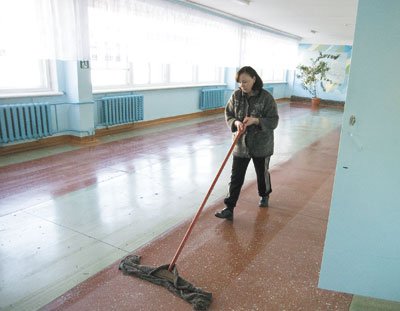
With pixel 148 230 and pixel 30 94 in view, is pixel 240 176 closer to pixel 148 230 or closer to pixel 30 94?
pixel 148 230

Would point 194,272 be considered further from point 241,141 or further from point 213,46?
point 213,46

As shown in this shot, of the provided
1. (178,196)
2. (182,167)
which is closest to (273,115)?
(178,196)

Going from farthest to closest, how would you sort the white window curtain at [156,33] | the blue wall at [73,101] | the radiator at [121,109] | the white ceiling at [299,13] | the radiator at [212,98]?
the radiator at [212,98]
the white ceiling at [299,13]
the radiator at [121,109]
the white window curtain at [156,33]
the blue wall at [73,101]

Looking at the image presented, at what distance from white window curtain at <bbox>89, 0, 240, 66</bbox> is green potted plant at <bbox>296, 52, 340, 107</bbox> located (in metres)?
5.03

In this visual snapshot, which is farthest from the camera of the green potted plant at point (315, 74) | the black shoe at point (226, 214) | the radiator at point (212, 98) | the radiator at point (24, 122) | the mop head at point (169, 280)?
the green potted plant at point (315, 74)

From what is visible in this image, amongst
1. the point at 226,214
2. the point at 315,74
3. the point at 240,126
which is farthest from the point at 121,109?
the point at 315,74

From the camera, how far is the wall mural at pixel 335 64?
1277cm

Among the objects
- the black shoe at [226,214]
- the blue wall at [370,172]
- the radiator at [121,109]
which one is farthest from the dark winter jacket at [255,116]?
the radiator at [121,109]

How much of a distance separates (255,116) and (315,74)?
11.1 meters

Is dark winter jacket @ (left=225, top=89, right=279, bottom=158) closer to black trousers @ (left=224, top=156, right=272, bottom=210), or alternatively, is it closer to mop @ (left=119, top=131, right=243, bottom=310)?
black trousers @ (left=224, top=156, right=272, bottom=210)

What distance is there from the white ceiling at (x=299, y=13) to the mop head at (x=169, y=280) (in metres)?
5.77

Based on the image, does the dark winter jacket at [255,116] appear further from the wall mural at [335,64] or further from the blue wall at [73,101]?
the wall mural at [335,64]

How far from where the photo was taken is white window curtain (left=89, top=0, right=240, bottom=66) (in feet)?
17.3

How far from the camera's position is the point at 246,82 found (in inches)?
99.9
